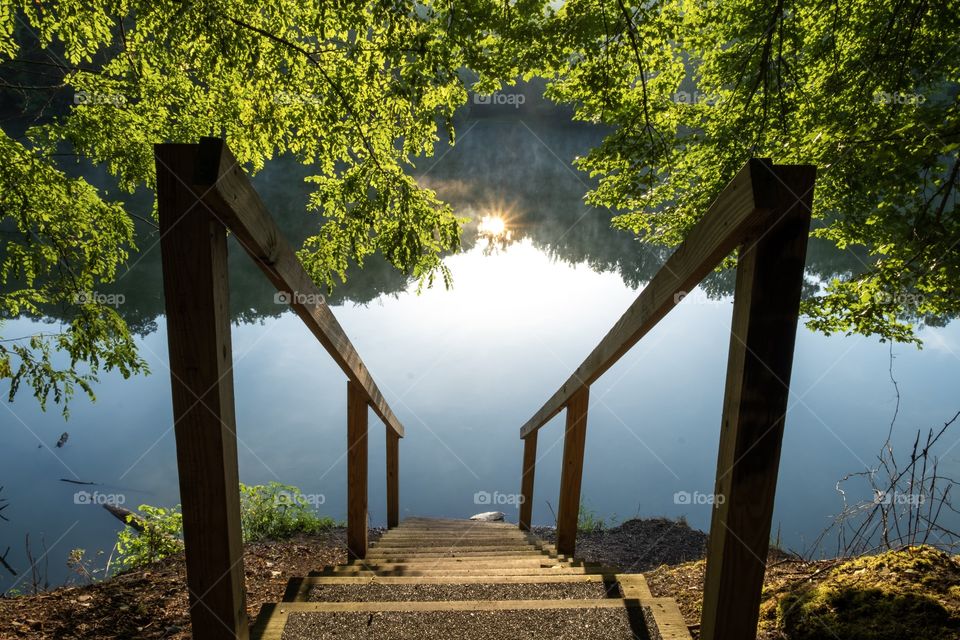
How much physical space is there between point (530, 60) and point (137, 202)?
28695 mm

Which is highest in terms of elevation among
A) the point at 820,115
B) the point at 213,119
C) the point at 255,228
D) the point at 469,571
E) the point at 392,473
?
the point at 820,115

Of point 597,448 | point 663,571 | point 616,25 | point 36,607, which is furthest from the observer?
point 597,448

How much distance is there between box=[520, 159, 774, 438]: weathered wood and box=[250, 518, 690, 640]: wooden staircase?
2.91 feet

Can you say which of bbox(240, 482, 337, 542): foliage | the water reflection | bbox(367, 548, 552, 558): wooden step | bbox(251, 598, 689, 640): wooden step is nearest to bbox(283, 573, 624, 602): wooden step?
bbox(251, 598, 689, 640): wooden step

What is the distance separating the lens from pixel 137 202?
2597 centimetres

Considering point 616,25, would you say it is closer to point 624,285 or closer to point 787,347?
point 787,347

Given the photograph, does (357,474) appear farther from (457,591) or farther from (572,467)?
(572,467)

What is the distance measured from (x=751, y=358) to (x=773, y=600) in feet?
4.63

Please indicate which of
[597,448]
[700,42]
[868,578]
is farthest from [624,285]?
[868,578]

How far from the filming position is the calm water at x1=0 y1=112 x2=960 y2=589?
38.3ft

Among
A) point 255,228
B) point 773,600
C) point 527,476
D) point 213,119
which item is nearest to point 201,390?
point 255,228

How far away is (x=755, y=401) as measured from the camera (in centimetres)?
101

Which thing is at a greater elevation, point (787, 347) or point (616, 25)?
point (616, 25)

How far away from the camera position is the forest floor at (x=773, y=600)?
1.62 m
